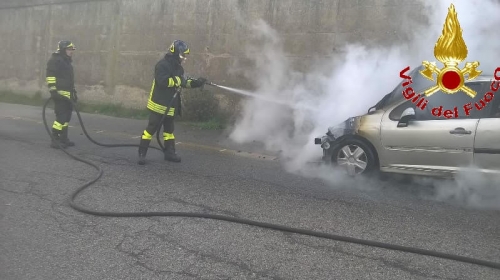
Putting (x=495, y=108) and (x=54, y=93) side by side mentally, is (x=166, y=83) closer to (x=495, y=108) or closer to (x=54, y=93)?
(x=54, y=93)

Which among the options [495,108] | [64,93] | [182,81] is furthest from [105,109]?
[495,108]

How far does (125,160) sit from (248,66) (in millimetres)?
4490

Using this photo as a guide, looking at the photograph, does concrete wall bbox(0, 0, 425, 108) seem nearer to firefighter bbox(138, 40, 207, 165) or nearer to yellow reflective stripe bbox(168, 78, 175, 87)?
firefighter bbox(138, 40, 207, 165)

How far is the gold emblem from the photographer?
5496 millimetres

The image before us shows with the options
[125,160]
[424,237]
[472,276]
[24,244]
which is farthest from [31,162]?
[472,276]

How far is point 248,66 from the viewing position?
34.2ft

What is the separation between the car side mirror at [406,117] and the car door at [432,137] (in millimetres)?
45

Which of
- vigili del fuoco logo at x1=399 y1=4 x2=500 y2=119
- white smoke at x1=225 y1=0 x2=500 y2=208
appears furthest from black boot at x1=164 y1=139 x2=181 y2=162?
vigili del fuoco logo at x1=399 y1=4 x2=500 y2=119

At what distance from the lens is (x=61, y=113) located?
790 cm

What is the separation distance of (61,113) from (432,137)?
19.9 feet

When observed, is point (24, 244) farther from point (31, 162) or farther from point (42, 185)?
point (31, 162)

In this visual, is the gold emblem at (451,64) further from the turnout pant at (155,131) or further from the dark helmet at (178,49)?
the turnout pant at (155,131)

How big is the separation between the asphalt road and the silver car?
43 centimetres

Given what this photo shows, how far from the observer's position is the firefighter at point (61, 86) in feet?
25.3
